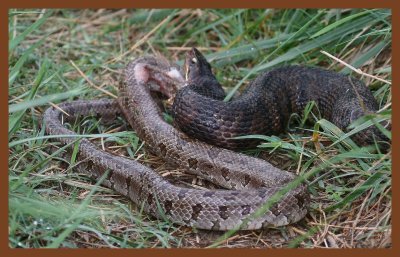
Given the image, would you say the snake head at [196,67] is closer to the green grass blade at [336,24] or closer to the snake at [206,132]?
the snake at [206,132]

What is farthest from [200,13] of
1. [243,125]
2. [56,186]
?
[56,186]

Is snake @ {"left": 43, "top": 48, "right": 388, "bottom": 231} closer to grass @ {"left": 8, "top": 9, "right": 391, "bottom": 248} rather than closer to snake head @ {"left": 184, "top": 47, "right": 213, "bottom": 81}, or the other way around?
snake head @ {"left": 184, "top": 47, "right": 213, "bottom": 81}

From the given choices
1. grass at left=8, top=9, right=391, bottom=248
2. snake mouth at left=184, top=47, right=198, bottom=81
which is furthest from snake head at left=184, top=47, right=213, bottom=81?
grass at left=8, top=9, right=391, bottom=248

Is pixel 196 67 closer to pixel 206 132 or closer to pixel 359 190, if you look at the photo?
pixel 206 132

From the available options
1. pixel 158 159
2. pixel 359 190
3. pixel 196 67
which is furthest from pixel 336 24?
pixel 158 159

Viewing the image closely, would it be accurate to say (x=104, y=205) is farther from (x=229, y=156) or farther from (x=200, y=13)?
(x=200, y=13)

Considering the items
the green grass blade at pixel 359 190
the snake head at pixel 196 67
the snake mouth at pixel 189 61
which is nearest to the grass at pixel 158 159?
the green grass blade at pixel 359 190
